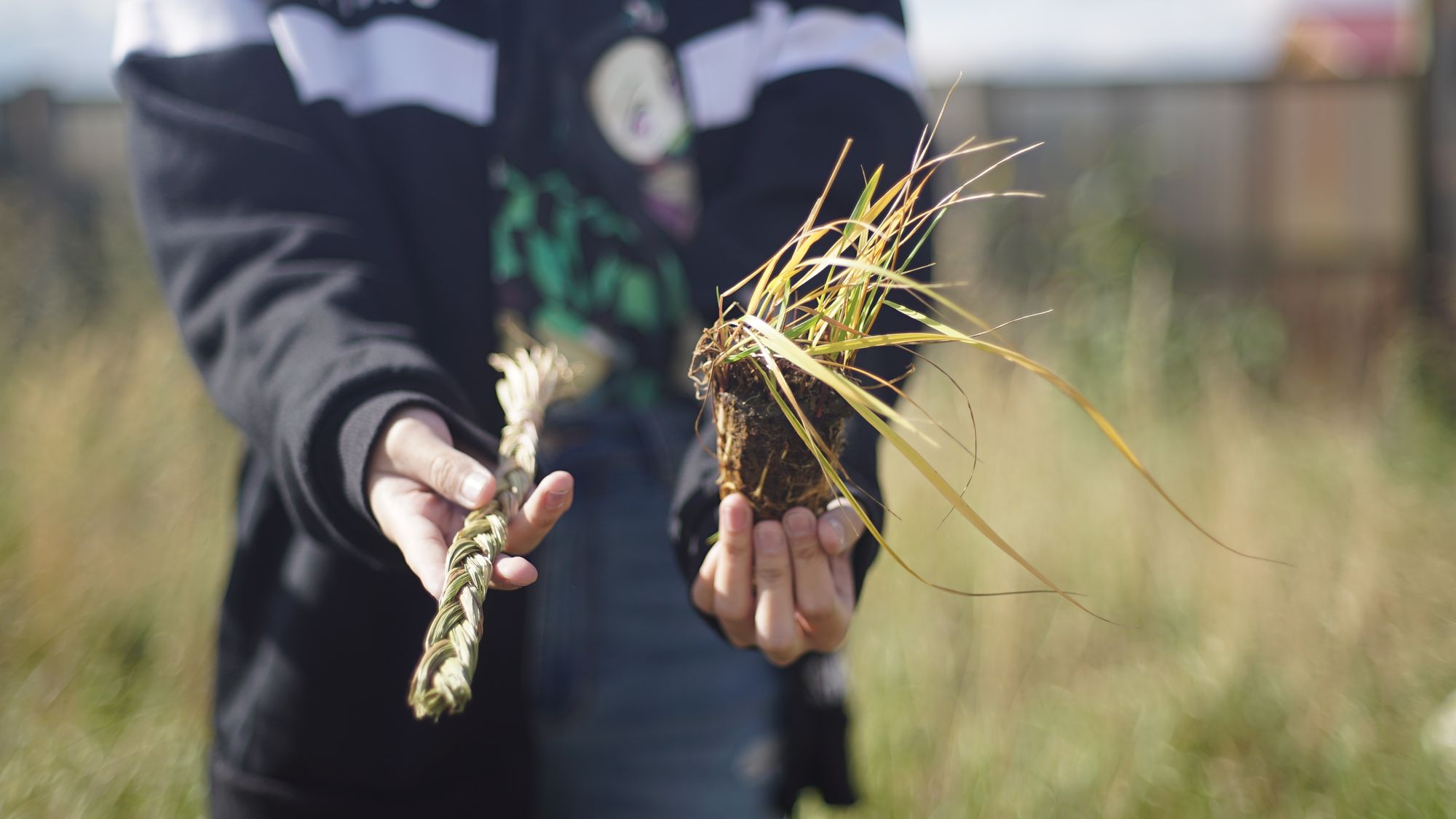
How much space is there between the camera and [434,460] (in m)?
0.82

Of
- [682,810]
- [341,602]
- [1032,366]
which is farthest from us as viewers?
[682,810]

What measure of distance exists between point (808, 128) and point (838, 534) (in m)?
0.63

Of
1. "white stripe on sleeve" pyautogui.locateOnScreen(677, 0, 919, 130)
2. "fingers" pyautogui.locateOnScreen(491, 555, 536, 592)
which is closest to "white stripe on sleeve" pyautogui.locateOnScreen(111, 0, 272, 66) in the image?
"white stripe on sleeve" pyautogui.locateOnScreen(677, 0, 919, 130)

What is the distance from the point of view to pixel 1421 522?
2.71m

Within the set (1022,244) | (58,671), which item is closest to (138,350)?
(58,671)

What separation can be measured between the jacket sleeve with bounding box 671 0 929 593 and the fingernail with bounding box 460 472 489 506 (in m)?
0.52

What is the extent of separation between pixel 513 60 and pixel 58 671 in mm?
2034

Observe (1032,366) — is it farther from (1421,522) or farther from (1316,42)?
(1316,42)

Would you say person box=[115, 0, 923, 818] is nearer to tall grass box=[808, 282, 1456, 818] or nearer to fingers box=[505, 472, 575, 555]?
fingers box=[505, 472, 575, 555]

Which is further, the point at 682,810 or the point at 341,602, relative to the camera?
the point at 682,810

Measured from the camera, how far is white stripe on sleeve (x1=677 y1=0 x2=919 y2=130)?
1311 mm

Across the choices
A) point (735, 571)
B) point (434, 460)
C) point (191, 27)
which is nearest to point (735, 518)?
point (735, 571)

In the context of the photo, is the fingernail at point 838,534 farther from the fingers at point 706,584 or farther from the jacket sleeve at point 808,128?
the jacket sleeve at point 808,128

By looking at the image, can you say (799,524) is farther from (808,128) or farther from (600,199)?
(600,199)
